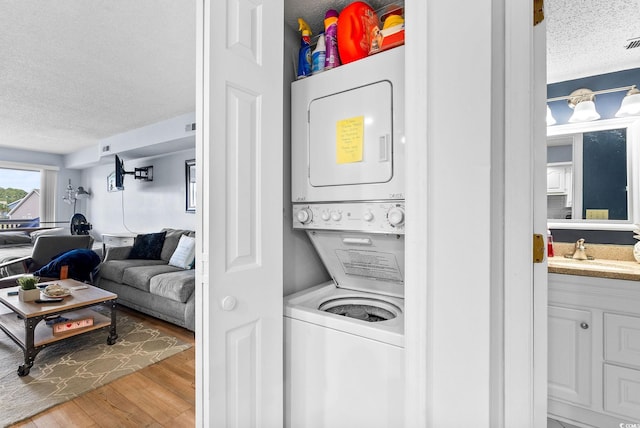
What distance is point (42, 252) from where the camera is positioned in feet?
13.0

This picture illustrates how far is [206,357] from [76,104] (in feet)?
13.5

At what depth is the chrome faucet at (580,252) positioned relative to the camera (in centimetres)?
201

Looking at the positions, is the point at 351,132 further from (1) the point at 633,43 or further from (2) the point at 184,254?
(2) the point at 184,254

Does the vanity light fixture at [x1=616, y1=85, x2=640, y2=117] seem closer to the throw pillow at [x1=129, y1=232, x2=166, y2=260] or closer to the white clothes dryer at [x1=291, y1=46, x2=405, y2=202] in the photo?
the white clothes dryer at [x1=291, y1=46, x2=405, y2=202]

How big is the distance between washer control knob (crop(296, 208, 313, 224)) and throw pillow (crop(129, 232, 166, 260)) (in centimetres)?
343

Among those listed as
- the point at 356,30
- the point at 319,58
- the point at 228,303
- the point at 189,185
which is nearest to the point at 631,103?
the point at 356,30

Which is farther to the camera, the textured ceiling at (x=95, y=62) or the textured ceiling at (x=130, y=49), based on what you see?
the textured ceiling at (x=95, y=62)

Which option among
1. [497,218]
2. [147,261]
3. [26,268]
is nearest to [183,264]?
[147,261]

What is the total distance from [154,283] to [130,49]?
2163mm

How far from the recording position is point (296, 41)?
1.65m

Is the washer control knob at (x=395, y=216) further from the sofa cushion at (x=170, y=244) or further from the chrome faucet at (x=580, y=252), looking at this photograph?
the sofa cushion at (x=170, y=244)

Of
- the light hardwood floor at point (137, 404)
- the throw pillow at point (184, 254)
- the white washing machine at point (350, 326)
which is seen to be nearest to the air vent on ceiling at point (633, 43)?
the white washing machine at point (350, 326)

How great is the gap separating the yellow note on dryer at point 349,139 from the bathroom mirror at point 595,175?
1.79 m

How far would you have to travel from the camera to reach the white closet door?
3.13 ft
